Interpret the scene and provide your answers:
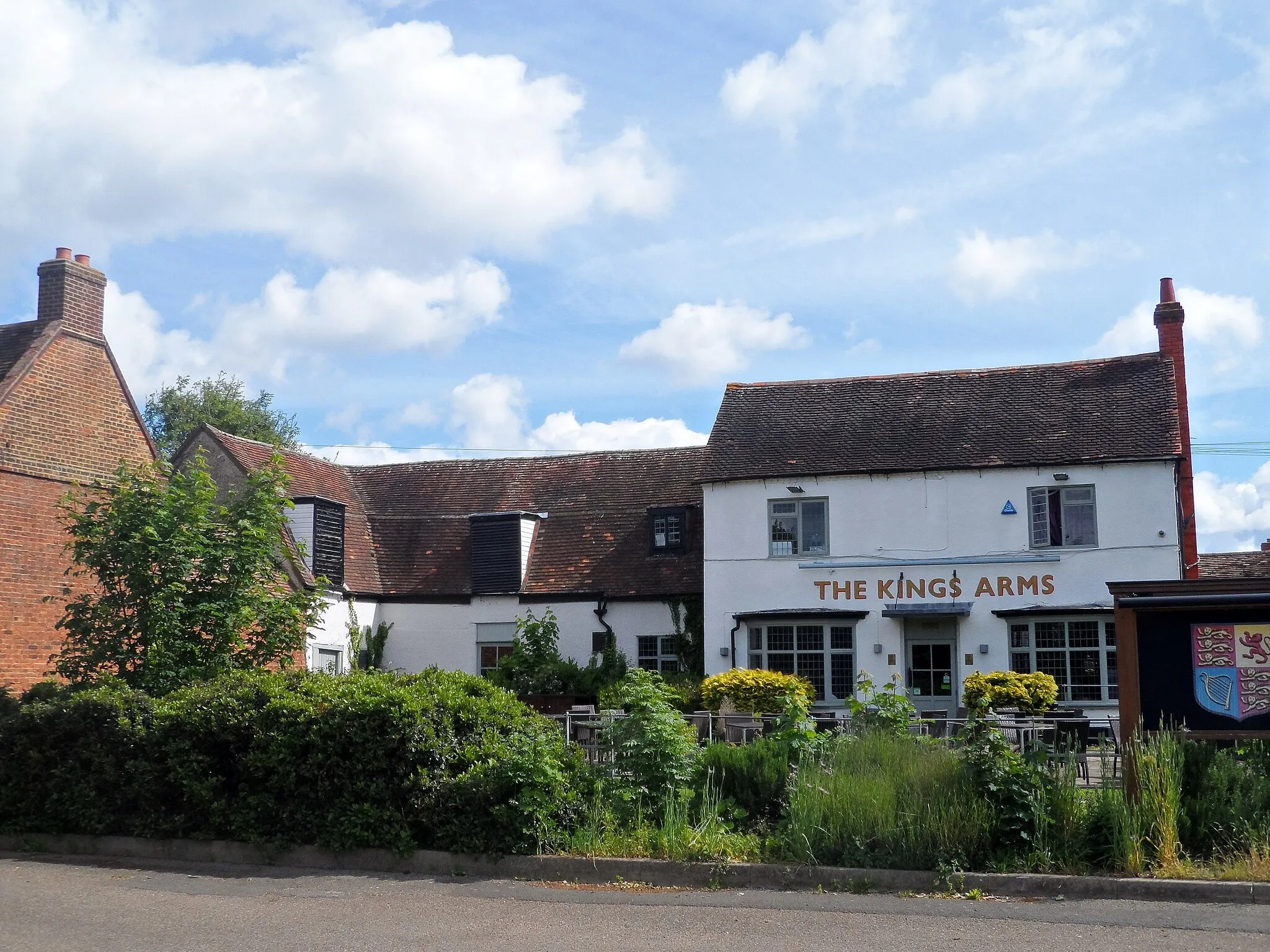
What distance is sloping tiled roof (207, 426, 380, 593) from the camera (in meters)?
28.8

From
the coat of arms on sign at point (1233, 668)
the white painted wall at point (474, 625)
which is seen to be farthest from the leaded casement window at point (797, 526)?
the coat of arms on sign at point (1233, 668)

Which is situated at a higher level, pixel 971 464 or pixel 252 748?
pixel 971 464

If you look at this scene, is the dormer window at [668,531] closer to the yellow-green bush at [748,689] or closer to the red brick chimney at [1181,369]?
the yellow-green bush at [748,689]

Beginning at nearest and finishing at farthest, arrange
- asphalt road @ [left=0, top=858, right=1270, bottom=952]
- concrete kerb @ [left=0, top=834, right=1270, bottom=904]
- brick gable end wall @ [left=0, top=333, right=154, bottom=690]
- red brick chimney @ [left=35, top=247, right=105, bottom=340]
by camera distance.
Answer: asphalt road @ [left=0, top=858, right=1270, bottom=952] → concrete kerb @ [left=0, top=834, right=1270, bottom=904] → brick gable end wall @ [left=0, top=333, right=154, bottom=690] → red brick chimney @ [left=35, top=247, right=105, bottom=340]

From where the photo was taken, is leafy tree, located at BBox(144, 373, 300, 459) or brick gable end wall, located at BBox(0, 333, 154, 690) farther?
leafy tree, located at BBox(144, 373, 300, 459)

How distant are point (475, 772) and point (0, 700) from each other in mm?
5537

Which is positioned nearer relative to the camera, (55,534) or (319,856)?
(319,856)

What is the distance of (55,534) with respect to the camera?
66.4 ft

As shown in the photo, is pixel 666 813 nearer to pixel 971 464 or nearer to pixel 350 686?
pixel 350 686

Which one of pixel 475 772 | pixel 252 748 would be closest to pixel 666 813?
pixel 475 772

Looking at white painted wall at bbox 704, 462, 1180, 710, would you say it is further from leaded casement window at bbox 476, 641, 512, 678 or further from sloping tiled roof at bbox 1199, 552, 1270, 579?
sloping tiled roof at bbox 1199, 552, 1270, 579

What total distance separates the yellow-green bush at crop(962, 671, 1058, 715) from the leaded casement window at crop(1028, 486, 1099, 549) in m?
2.93

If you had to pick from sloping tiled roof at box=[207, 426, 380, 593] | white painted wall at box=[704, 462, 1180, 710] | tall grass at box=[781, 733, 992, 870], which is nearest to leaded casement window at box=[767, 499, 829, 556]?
white painted wall at box=[704, 462, 1180, 710]

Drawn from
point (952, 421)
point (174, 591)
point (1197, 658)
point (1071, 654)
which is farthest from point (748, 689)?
point (1197, 658)
